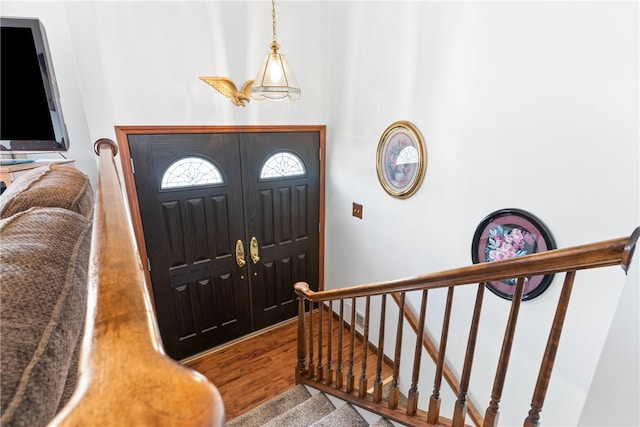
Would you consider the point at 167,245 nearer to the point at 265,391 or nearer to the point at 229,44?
the point at 265,391

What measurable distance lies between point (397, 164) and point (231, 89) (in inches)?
60.4

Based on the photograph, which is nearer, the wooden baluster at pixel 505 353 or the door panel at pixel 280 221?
the wooden baluster at pixel 505 353

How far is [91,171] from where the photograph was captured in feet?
7.67

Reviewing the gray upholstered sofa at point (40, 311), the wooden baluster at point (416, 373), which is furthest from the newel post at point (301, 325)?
the gray upholstered sofa at point (40, 311)

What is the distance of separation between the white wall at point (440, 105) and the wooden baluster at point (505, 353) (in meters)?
0.23

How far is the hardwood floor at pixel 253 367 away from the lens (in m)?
2.66

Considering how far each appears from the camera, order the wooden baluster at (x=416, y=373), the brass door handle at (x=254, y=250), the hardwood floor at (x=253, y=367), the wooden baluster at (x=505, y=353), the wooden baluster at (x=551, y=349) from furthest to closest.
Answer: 1. the brass door handle at (x=254, y=250)
2. the hardwood floor at (x=253, y=367)
3. the wooden baluster at (x=416, y=373)
4. the wooden baluster at (x=505, y=353)
5. the wooden baluster at (x=551, y=349)

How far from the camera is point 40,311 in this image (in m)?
0.37

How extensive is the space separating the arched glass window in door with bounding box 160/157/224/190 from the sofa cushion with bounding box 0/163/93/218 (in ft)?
4.99

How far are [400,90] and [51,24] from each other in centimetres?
249

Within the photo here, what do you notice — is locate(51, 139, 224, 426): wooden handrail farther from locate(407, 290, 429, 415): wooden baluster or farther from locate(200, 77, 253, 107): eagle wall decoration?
locate(200, 77, 253, 107): eagle wall decoration

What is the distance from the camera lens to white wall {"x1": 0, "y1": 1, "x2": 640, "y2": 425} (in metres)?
1.40

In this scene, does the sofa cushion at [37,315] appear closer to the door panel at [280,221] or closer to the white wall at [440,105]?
the white wall at [440,105]

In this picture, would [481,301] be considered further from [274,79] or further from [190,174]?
[190,174]
